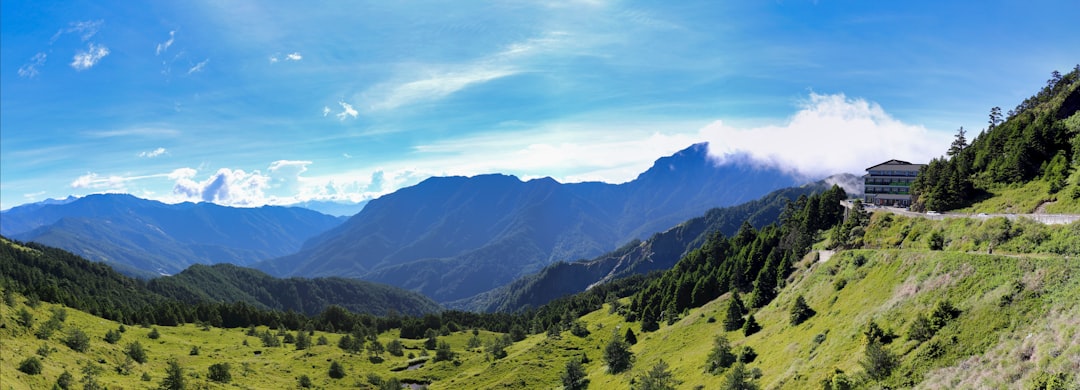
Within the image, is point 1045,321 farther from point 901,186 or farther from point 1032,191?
point 901,186

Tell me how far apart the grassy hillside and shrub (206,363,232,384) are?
2.00 m

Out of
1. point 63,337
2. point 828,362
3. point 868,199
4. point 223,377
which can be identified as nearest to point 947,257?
point 828,362

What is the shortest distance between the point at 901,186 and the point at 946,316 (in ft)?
349

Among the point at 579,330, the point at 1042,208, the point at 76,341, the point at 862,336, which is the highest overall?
the point at 1042,208

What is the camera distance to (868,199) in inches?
5261

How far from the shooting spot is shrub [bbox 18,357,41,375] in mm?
71887

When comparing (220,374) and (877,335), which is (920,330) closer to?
(877,335)

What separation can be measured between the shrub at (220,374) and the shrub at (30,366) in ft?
109

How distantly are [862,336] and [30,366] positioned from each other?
11134cm

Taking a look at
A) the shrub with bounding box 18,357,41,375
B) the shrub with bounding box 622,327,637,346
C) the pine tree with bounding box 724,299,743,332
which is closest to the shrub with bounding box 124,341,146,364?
the shrub with bounding box 18,357,41,375

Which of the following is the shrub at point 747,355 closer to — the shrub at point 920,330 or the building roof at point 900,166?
the shrub at point 920,330

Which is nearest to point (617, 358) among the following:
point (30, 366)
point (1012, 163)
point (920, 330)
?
point (920, 330)

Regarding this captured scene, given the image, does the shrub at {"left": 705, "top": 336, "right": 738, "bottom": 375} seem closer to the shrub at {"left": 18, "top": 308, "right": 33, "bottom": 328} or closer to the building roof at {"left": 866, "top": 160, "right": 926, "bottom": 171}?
the building roof at {"left": 866, "top": 160, "right": 926, "bottom": 171}

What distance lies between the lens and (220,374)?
349 ft
